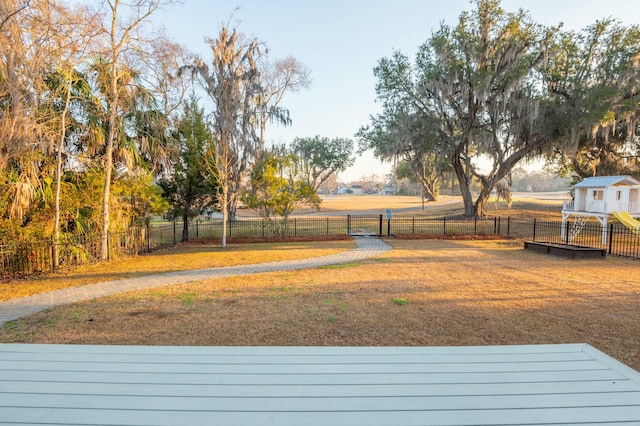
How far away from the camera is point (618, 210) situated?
16.0 metres

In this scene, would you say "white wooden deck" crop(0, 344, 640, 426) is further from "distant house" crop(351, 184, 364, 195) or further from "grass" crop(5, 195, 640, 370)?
"distant house" crop(351, 184, 364, 195)

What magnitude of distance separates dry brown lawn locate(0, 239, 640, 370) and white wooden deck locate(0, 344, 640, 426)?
192cm

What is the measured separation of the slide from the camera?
1376cm

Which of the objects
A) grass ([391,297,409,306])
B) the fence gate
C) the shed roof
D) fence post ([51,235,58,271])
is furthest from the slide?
fence post ([51,235,58,271])

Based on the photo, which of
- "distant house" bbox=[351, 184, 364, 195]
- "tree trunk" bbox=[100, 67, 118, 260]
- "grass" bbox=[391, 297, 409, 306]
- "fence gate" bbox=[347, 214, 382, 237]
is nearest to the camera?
"grass" bbox=[391, 297, 409, 306]

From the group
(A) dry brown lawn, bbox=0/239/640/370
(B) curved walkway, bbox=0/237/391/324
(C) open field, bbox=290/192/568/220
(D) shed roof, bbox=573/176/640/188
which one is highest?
(D) shed roof, bbox=573/176/640/188

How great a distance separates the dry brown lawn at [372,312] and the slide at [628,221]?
6142mm

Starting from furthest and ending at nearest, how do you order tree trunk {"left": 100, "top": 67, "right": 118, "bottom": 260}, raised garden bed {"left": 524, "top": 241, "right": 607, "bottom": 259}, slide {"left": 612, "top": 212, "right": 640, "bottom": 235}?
slide {"left": 612, "top": 212, "right": 640, "bottom": 235}
raised garden bed {"left": 524, "top": 241, "right": 607, "bottom": 259}
tree trunk {"left": 100, "top": 67, "right": 118, "bottom": 260}

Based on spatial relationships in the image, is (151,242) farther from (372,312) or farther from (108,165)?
(372,312)

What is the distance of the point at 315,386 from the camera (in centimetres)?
213

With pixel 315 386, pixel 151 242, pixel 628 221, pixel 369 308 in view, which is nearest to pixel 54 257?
pixel 151 242

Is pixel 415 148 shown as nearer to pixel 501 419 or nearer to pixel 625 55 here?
pixel 625 55

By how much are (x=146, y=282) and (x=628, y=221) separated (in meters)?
18.9

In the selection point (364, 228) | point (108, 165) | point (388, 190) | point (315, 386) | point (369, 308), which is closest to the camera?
point (315, 386)
